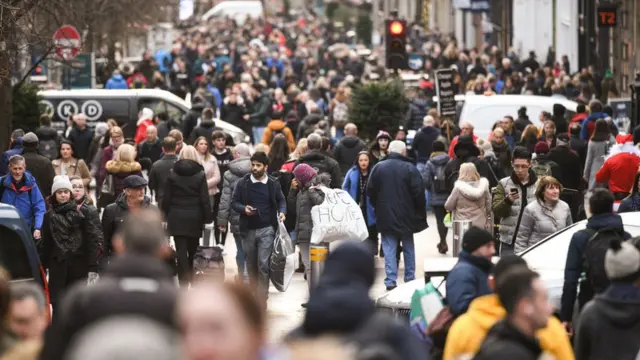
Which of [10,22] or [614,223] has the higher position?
[10,22]

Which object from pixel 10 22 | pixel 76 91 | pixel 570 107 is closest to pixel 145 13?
pixel 76 91

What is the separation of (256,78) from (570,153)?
27.3 metres

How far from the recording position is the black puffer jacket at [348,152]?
20.5 m

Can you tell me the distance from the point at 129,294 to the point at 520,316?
1982 mm

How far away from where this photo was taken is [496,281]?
7.54 m

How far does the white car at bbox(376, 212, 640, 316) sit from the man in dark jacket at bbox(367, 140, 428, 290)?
13.3 feet

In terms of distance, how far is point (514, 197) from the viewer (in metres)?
15.1

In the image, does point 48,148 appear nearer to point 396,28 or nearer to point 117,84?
point 396,28

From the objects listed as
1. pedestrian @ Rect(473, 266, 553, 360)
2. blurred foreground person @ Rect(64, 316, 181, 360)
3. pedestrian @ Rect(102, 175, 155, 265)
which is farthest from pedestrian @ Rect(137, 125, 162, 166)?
blurred foreground person @ Rect(64, 316, 181, 360)

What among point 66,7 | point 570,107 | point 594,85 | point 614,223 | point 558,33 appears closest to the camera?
point 614,223

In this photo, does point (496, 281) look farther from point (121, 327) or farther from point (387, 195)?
point (387, 195)

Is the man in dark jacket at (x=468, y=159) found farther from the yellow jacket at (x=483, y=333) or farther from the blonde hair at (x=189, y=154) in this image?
the yellow jacket at (x=483, y=333)

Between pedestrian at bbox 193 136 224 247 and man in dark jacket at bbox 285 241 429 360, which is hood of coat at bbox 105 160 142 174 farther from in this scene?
man in dark jacket at bbox 285 241 429 360

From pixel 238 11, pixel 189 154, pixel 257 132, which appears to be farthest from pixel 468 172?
pixel 238 11
